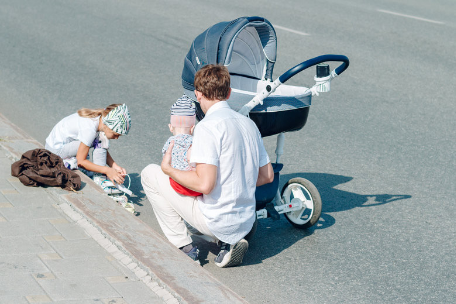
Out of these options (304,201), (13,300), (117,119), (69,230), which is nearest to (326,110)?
(304,201)

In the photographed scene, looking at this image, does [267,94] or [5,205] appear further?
[5,205]

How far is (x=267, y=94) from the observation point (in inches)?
173

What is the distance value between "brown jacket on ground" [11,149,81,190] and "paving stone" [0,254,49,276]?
114cm

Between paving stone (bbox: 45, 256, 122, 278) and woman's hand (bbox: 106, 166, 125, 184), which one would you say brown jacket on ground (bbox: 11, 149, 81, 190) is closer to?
woman's hand (bbox: 106, 166, 125, 184)

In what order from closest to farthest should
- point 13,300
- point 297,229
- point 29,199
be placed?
point 13,300 < point 29,199 < point 297,229

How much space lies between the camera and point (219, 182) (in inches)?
160

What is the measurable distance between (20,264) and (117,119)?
5.71 ft

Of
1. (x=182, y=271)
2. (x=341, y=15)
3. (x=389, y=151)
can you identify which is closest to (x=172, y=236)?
(x=182, y=271)

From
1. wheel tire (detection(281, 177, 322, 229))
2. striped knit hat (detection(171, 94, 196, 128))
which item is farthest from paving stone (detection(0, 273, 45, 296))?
wheel tire (detection(281, 177, 322, 229))

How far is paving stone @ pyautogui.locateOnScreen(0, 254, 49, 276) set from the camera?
12.3 ft

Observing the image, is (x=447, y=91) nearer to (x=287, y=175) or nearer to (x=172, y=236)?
(x=287, y=175)

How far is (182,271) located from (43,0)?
12.4m

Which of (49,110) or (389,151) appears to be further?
(49,110)

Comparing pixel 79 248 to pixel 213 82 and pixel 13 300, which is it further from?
pixel 213 82
